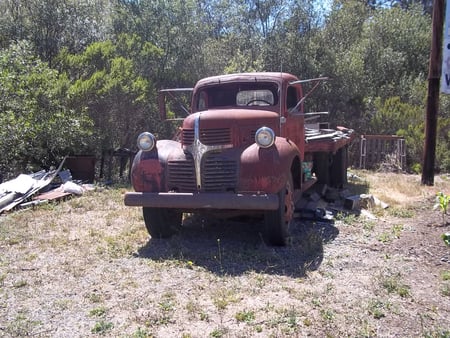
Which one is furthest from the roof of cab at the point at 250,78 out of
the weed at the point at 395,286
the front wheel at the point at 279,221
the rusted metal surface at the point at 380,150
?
the rusted metal surface at the point at 380,150

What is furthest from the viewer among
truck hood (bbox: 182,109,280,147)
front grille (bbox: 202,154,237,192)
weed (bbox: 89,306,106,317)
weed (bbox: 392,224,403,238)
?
→ weed (bbox: 392,224,403,238)

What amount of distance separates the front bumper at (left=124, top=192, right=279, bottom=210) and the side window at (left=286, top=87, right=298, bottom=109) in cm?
209

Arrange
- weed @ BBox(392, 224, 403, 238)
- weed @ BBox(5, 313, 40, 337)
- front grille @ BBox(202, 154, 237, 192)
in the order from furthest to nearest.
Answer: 1. weed @ BBox(392, 224, 403, 238)
2. front grille @ BBox(202, 154, 237, 192)
3. weed @ BBox(5, 313, 40, 337)

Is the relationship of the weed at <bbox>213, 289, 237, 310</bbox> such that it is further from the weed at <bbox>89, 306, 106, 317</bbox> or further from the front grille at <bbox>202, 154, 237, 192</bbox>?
the front grille at <bbox>202, 154, 237, 192</bbox>

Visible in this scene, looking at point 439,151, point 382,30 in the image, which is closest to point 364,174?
point 439,151

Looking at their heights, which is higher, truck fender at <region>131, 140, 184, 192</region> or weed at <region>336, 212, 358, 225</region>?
truck fender at <region>131, 140, 184, 192</region>

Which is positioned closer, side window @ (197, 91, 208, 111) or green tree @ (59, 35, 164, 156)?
side window @ (197, 91, 208, 111)

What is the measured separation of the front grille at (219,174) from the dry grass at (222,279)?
2.48ft

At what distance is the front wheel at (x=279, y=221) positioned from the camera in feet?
17.8

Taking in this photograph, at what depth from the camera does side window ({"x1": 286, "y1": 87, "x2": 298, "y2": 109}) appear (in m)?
6.88

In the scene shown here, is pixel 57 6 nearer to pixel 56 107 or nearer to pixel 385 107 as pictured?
pixel 56 107

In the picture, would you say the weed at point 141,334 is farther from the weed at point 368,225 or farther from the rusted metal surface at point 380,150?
the rusted metal surface at point 380,150

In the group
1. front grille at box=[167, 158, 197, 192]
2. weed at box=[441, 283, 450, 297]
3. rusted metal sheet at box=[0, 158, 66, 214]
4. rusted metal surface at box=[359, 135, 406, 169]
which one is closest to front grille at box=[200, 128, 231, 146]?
front grille at box=[167, 158, 197, 192]

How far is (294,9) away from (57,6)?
24.9 feet
